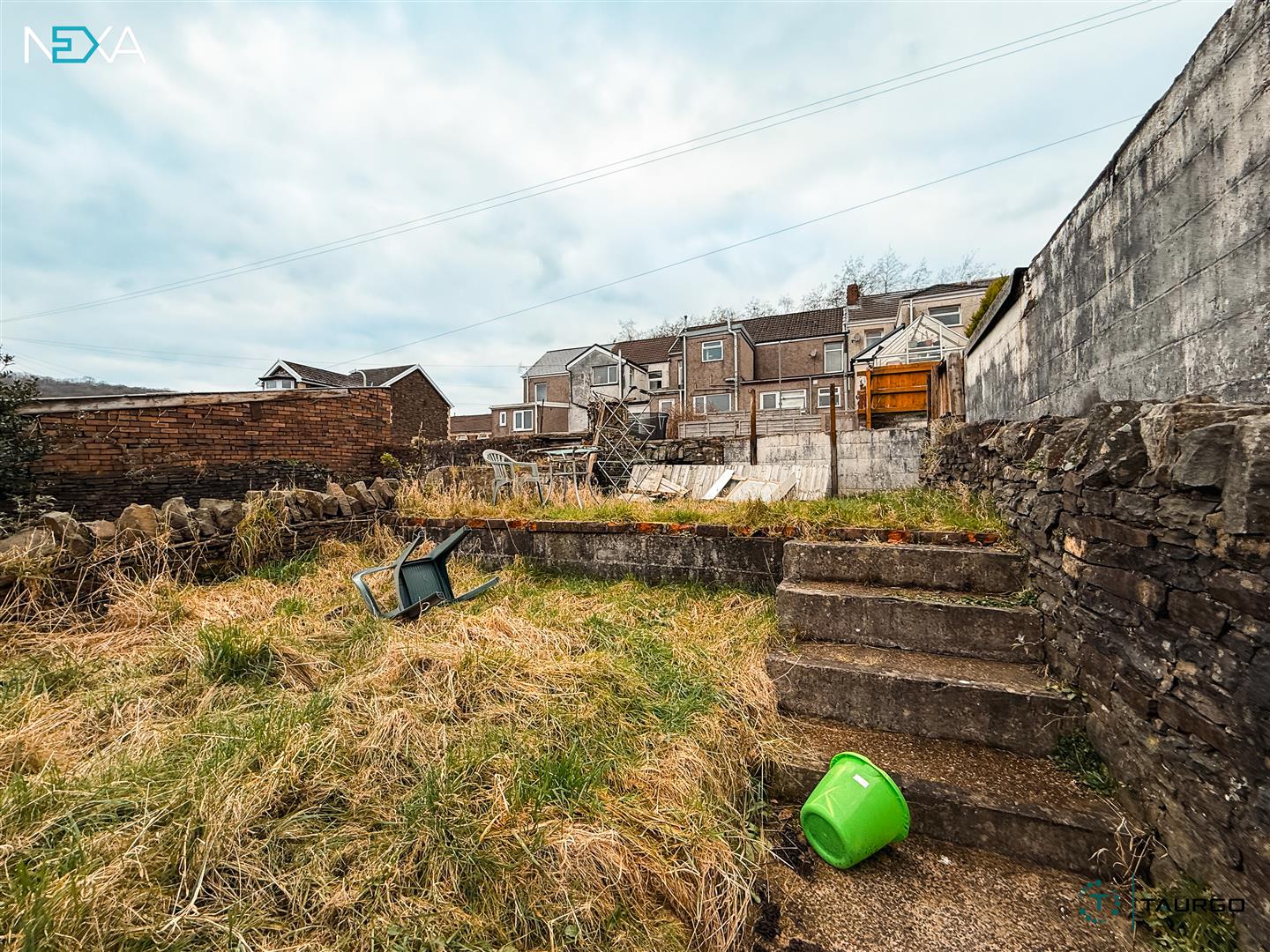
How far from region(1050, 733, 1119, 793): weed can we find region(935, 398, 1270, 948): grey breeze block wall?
7 cm

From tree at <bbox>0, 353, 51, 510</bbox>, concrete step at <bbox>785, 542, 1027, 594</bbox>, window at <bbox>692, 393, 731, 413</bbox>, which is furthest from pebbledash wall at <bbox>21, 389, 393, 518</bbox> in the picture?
window at <bbox>692, 393, 731, 413</bbox>

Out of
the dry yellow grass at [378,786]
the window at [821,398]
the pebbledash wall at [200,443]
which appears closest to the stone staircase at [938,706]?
the dry yellow grass at [378,786]

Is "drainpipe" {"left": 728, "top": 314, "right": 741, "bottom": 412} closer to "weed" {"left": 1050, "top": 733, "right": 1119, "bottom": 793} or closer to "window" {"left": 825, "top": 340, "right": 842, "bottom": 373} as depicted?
"window" {"left": 825, "top": 340, "right": 842, "bottom": 373}

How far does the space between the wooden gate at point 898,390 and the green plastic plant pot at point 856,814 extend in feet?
28.4

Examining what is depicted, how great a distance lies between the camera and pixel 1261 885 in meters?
1.22

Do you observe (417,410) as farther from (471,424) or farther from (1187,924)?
(1187,924)

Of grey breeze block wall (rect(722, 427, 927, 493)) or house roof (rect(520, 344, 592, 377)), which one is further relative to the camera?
house roof (rect(520, 344, 592, 377))

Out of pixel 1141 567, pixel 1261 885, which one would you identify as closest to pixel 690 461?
pixel 1141 567

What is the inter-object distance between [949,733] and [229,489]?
9937 millimetres

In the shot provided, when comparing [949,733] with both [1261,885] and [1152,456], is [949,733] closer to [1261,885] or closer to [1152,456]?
[1261,885]

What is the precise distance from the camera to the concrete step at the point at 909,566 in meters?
2.86

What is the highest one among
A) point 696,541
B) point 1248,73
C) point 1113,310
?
point 1248,73

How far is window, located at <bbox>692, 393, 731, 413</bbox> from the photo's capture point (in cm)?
2519

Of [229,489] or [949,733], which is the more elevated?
[229,489]
